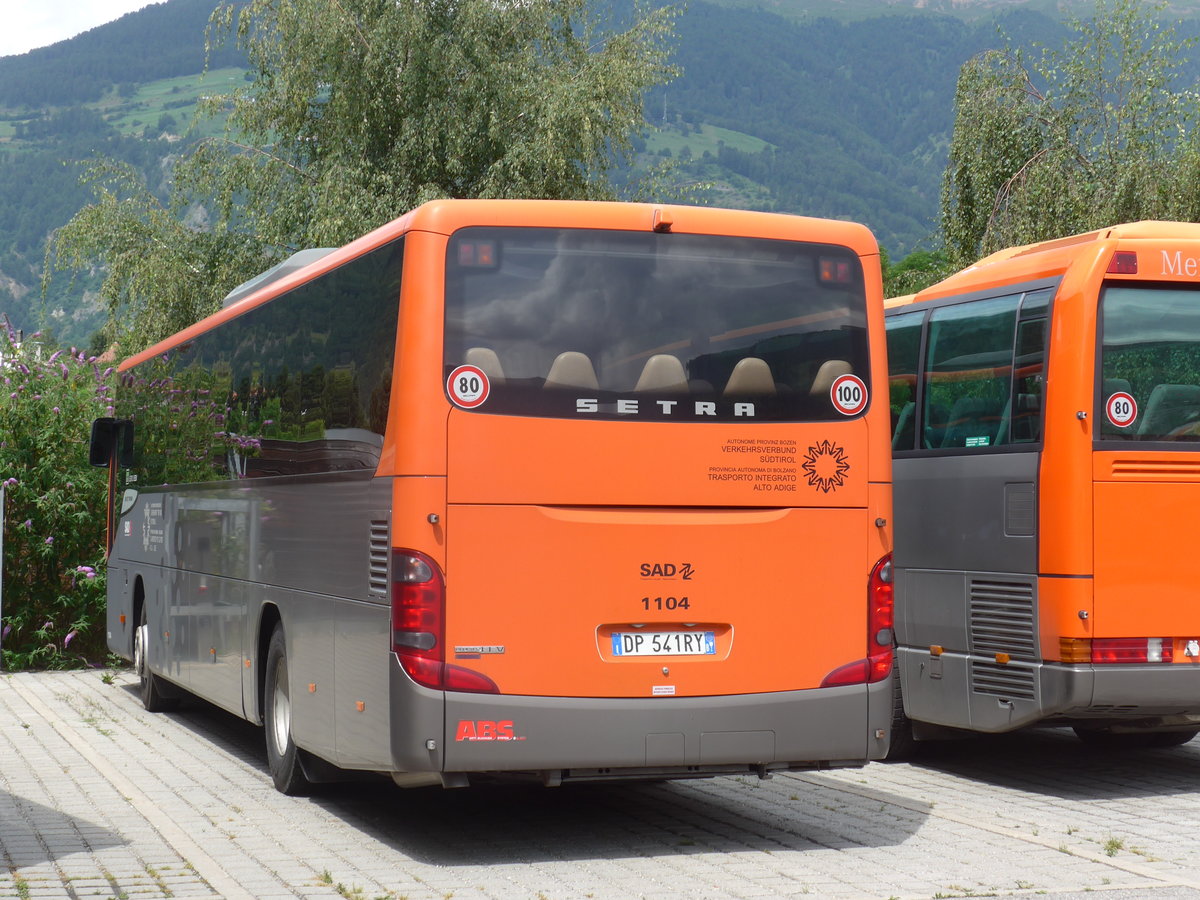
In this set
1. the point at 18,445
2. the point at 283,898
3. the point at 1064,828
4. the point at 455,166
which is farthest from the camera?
the point at 455,166

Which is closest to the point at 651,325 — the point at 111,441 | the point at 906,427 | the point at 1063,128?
the point at 906,427

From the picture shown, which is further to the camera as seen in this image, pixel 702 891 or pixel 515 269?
pixel 515 269

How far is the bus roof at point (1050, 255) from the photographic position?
377 inches

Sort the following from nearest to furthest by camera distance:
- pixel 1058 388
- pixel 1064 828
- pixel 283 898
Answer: pixel 283 898 → pixel 1064 828 → pixel 1058 388

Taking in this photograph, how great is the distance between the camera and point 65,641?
17.7m

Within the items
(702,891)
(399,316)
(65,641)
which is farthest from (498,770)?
(65,641)

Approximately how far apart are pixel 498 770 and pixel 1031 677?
3593 millimetres

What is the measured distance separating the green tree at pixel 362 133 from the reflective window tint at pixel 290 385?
1454 centimetres

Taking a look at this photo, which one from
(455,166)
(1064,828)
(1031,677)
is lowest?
(1064,828)

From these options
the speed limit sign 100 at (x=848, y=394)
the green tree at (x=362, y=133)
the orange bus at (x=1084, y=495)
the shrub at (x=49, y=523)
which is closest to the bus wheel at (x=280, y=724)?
the speed limit sign 100 at (x=848, y=394)

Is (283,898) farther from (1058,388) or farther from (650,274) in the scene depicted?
(1058,388)

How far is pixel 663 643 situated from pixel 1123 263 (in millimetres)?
3721

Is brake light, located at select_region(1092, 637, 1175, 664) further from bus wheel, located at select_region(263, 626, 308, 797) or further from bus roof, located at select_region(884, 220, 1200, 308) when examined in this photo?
bus wheel, located at select_region(263, 626, 308, 797)

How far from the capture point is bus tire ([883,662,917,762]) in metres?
11.1
